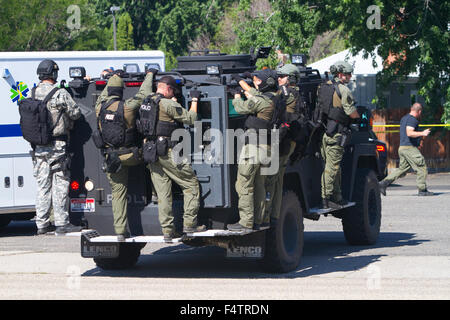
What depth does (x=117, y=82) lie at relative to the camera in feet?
34.4

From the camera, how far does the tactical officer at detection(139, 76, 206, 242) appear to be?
10.1m

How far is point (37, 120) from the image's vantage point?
1112cm

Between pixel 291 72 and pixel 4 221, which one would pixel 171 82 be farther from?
pixel 4 221

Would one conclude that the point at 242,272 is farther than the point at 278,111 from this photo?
Yes

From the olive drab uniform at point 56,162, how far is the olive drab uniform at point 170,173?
122cm

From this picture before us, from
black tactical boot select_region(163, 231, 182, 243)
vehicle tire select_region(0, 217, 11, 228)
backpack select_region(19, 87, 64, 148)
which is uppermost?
backpack select_region(19, 87, 64, 148)

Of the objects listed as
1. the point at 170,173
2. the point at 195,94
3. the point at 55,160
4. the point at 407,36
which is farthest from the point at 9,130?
the point at 407,36

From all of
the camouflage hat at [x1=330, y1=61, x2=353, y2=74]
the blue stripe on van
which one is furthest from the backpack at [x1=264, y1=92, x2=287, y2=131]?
the blue stripe on van

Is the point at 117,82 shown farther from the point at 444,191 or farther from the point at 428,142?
the point at 428,142

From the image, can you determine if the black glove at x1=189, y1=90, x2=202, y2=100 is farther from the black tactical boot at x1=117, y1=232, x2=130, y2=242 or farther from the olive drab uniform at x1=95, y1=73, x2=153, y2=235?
the black tactical boot at x1=117, y1=232, x2=130, y2=242

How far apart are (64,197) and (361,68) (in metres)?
23.3

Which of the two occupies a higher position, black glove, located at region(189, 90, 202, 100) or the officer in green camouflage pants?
black glove, located at region(189, 90, 202, 100)

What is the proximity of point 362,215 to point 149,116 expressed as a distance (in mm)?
4159

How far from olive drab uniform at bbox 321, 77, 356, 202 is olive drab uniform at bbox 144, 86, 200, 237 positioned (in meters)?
2.65
